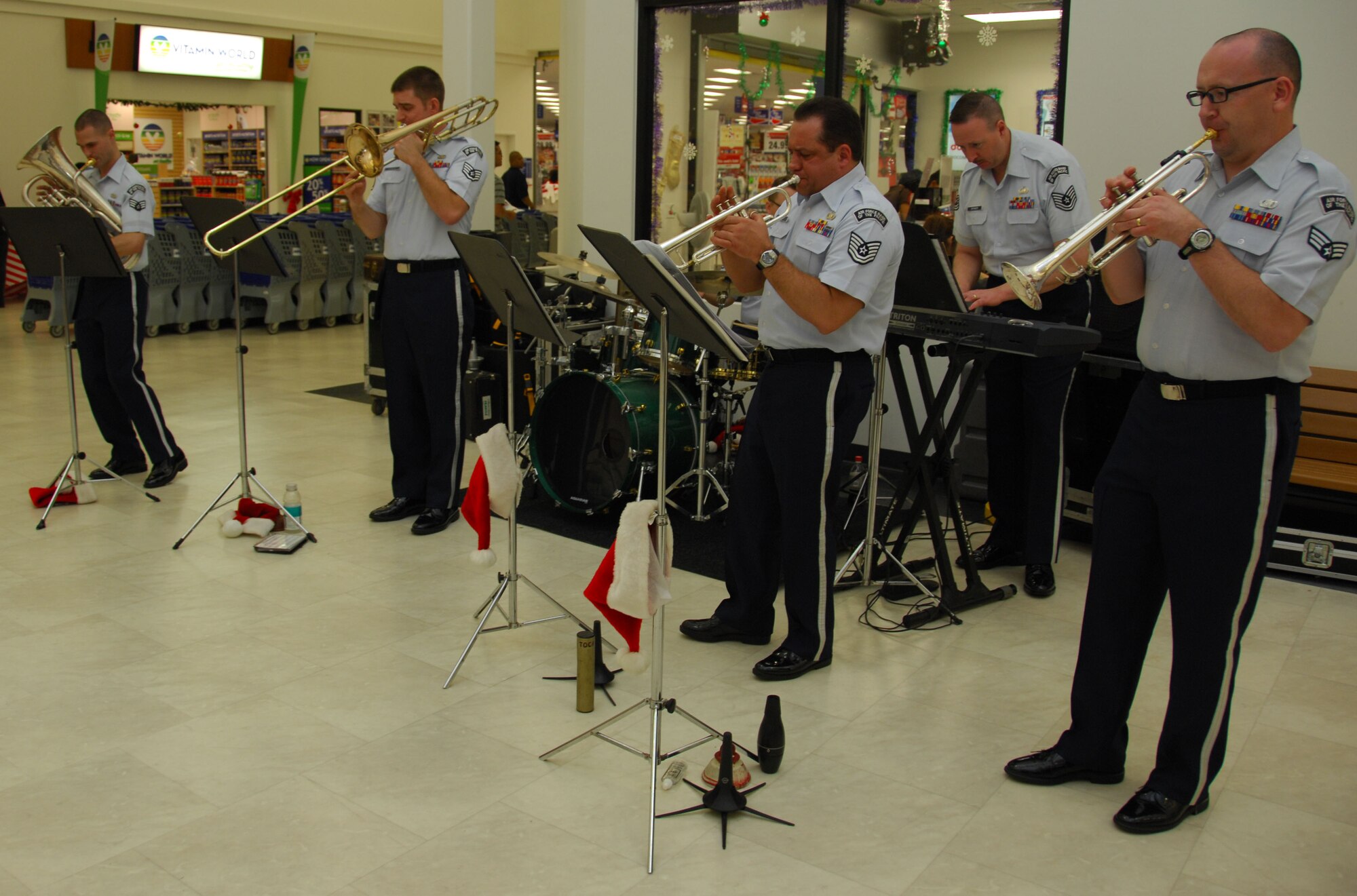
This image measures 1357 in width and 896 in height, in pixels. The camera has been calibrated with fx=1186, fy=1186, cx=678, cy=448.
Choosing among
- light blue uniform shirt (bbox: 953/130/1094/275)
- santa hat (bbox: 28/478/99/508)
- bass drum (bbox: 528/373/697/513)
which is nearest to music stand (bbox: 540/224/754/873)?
light blue uniform shirt (bbox: 953/130/1094/275)

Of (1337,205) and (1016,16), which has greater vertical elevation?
(1016,16)

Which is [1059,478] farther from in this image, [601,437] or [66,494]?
[66,494]

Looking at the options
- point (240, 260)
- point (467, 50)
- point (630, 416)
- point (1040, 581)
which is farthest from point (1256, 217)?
point (467, 50)

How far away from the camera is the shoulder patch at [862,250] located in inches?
125

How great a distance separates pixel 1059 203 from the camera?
162 inches

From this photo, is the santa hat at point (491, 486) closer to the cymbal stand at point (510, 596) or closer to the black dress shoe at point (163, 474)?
the cymbal stand at point (510, 596)

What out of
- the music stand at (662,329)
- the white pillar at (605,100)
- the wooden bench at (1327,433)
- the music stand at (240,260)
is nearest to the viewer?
the music stand at (662,329)

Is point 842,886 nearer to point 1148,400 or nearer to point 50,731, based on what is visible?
point 1148,400

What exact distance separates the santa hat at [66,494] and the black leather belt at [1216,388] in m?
4.40

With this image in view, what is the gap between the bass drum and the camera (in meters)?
4.79

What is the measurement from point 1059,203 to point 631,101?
11.4 feet

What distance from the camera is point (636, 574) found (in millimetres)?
2713

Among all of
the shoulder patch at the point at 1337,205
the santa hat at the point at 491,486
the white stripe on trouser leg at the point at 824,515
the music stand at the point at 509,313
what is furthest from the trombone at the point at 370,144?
the shoulder patch at the point at 1337,205

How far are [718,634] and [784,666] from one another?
1.10 feet
